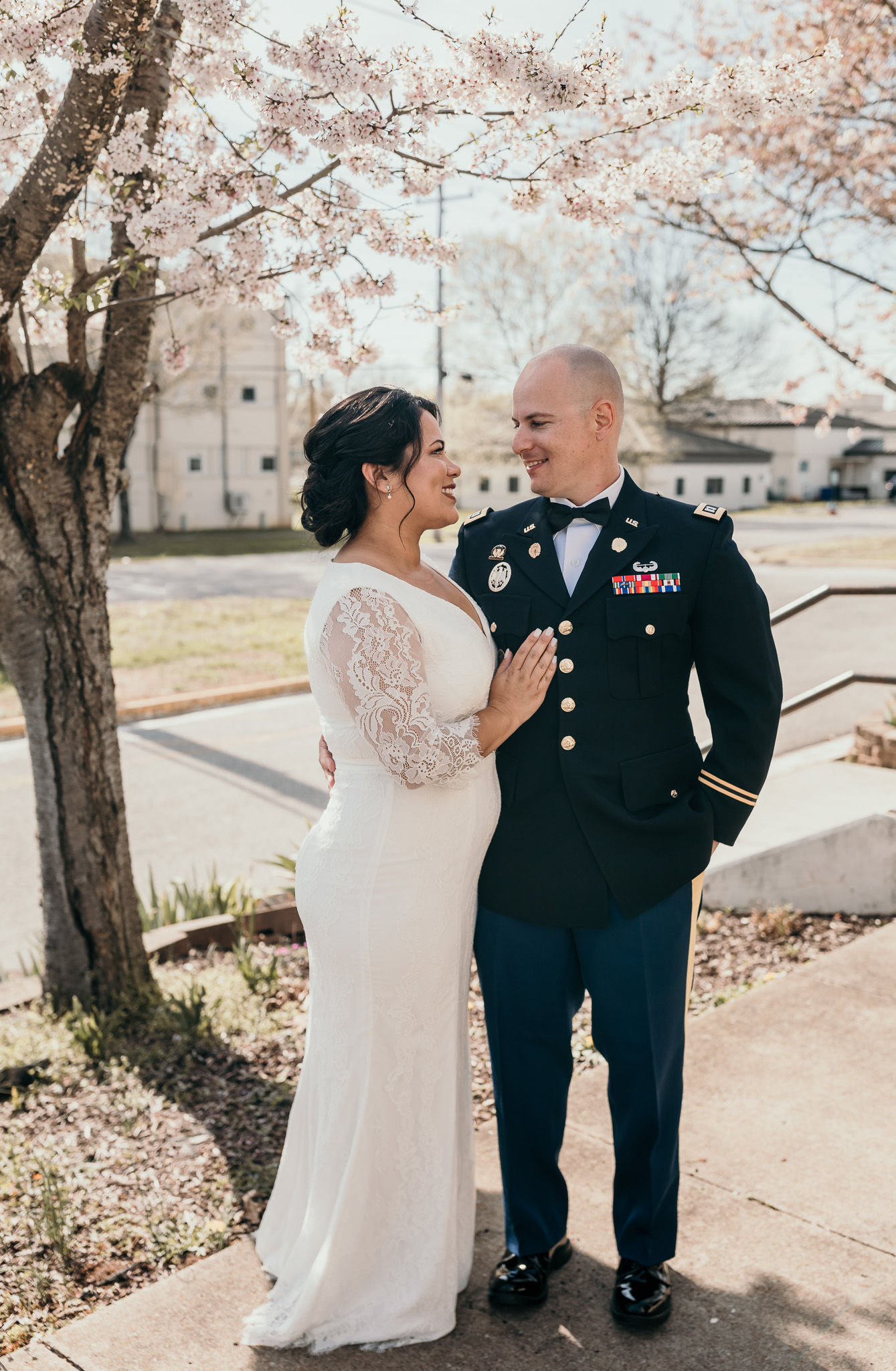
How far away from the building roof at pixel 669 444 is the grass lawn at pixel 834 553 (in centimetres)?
494

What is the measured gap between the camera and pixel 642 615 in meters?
2.62

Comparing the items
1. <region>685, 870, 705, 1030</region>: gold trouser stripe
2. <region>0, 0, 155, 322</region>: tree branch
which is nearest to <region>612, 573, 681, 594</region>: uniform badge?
<region>685, 870, 705, 1030</region>: gold trouser stripe

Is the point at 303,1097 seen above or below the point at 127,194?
below

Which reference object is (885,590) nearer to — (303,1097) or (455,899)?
(455,899)

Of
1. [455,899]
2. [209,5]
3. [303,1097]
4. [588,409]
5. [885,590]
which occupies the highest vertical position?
[209,5]

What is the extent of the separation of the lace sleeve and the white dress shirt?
0.49 m

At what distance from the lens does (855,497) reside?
71.2 metres

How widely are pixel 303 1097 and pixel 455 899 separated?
62 cm

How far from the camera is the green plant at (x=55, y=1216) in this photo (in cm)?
284

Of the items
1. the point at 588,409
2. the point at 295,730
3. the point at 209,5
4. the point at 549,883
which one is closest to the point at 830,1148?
the point at 549,883

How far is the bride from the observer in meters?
2.54

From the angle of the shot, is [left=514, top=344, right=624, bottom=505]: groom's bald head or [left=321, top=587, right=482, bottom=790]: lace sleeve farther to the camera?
[left=514, top=344, right=624, bottom=505]: groom's bald head

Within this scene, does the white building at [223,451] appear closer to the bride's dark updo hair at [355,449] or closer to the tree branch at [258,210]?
the tree branch at [258,210]

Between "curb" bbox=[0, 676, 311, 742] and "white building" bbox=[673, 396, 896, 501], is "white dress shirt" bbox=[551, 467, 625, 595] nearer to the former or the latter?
"curb" bbox=[0, 676, 311, 742]
